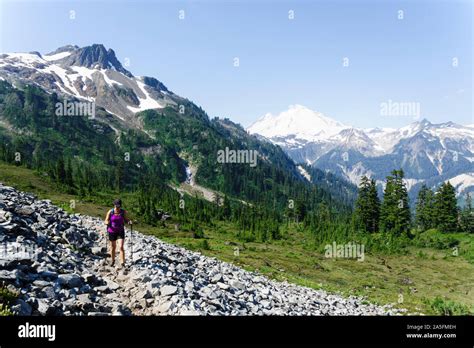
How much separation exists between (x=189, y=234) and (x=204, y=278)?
168 feet

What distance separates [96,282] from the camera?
15125mm

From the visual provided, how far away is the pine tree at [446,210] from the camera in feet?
276

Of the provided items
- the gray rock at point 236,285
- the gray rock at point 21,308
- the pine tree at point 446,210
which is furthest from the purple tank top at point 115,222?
the pine tree at point 446,210

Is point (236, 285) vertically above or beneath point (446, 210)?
above

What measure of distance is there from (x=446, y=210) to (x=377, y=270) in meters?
42.8

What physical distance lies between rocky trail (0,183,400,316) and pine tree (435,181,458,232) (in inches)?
3029

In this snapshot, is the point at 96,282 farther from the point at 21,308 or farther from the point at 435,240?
the point at 435,240

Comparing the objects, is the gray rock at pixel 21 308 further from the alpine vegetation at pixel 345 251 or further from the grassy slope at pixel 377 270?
the alpine vegetation at pixel 345 251

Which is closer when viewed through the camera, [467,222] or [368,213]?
[467,222]

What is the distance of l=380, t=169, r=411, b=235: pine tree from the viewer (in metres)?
88.6

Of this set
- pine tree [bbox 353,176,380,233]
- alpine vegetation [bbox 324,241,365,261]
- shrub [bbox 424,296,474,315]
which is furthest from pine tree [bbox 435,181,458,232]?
shrub [bbox 424,296,474,315]

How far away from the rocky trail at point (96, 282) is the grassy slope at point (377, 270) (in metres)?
17.4

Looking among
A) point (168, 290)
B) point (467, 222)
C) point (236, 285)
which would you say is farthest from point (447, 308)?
point (467, 222)
